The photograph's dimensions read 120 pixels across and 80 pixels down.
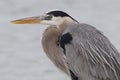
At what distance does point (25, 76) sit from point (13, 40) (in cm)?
139

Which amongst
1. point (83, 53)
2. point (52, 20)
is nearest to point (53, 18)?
point (52, 20)

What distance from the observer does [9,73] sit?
9195 millimetres

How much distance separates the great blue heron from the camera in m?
6.71

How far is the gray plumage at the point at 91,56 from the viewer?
6.70 m

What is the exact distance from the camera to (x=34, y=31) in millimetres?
10672

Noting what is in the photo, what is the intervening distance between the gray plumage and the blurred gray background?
4.25 feet

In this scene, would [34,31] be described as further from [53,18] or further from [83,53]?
[83,53]

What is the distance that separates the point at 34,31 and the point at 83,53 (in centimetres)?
390

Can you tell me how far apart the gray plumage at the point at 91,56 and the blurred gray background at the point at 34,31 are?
1.29m

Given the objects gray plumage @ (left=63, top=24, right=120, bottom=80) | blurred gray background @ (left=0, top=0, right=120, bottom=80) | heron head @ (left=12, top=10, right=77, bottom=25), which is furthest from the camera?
blurred gray background @ (left=0, top=0, right=120, bottom=80)

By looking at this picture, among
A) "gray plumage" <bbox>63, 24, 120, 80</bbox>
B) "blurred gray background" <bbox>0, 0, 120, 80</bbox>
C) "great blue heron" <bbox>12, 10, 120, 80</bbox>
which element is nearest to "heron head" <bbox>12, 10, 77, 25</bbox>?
"great blue heron" <bbox>12, 10, 120, 80</bbox>

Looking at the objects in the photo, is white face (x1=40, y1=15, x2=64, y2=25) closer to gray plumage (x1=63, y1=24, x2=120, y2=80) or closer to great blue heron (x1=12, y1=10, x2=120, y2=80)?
great blue heron (x1=12, y1=10, x2=120, y2=80)

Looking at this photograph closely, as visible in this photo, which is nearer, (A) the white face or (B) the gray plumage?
(B) the gray plumage

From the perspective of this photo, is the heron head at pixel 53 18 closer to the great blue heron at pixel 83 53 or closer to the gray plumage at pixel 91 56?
the great blue heron at pixel 83 53
